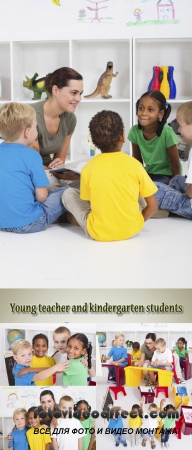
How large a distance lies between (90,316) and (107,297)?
73 mm

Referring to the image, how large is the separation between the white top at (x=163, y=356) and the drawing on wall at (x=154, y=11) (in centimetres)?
332

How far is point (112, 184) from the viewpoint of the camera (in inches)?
87.3

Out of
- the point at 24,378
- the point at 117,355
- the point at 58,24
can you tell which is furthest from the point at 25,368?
the point at 58,24

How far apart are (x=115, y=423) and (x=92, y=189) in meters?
0.87

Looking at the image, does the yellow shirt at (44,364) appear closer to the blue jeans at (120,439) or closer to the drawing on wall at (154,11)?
the blue jeans at (120,439)

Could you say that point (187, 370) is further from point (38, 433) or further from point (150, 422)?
point (38, 433)

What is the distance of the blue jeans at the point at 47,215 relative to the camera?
2.44 m

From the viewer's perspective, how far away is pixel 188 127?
2576 mm

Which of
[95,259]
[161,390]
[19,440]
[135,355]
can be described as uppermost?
[95,259]

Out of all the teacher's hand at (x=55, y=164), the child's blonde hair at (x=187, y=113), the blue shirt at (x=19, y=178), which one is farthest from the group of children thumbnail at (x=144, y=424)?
the teacher's hand at (x=55, y=164)

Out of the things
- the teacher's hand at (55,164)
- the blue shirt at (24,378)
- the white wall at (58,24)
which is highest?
the white wall at (58,24)

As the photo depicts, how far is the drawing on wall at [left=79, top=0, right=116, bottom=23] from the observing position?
14.8ft

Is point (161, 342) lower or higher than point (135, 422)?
higher

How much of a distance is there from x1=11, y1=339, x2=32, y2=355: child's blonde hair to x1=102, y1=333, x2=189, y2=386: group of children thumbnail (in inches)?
8.8
